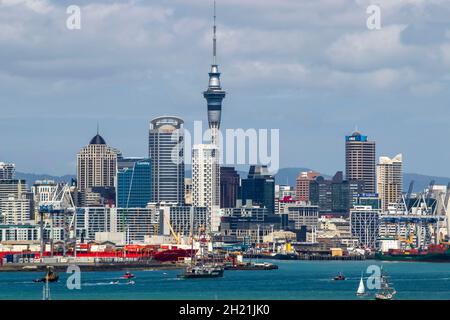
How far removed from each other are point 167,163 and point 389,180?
42.0m

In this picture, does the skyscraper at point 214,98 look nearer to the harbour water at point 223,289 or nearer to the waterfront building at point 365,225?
the waterfront building at point 365,225

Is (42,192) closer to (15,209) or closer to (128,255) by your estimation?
(15,209)

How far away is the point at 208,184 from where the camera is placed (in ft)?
562

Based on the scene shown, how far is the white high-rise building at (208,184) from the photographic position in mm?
160875

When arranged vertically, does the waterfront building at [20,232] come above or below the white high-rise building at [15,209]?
below

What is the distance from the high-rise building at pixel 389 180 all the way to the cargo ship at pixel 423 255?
64426 millimetres

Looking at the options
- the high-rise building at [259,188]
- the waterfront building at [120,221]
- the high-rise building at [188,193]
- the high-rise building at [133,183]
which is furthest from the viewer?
the high-rise building at [188,193]

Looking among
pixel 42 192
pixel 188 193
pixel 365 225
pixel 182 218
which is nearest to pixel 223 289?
pixel 42 192

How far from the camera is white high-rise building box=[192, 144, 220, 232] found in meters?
161

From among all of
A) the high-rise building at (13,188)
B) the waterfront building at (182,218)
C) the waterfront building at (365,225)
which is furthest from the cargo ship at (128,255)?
the high-rise building at (13,188)

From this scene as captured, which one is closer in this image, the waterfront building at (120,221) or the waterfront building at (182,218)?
the waterfront building at (120,221)
